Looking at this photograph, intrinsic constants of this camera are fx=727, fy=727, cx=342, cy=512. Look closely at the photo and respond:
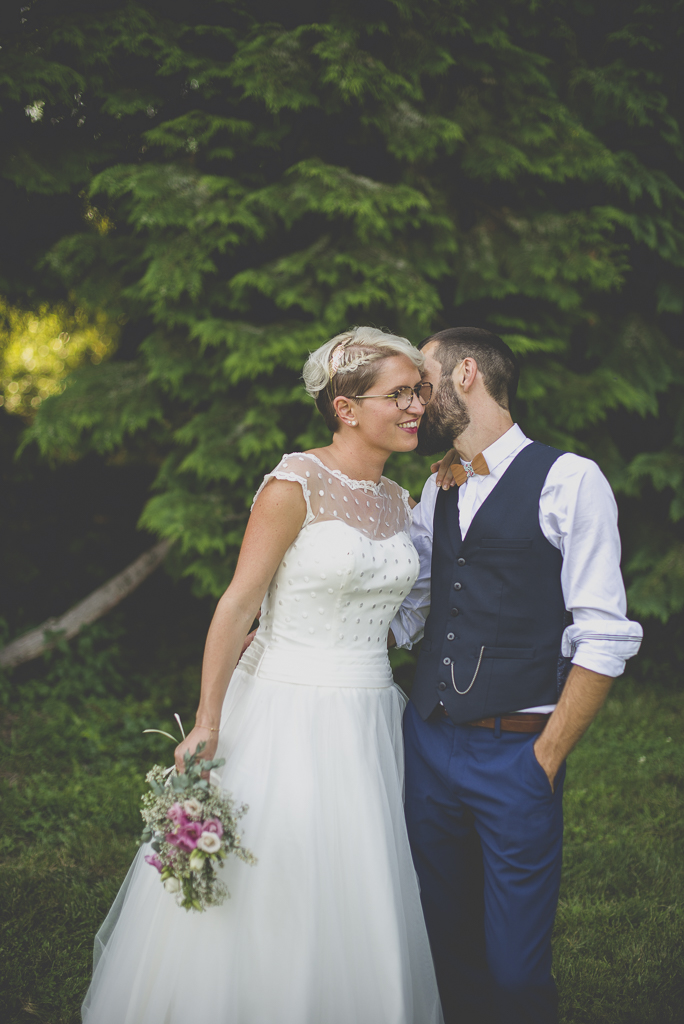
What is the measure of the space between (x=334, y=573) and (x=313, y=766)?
1.95ft

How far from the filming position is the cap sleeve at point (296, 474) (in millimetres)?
2303

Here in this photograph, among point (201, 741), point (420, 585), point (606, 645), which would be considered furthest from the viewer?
point (420, 585)

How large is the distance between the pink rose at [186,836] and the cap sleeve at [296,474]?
949 mm

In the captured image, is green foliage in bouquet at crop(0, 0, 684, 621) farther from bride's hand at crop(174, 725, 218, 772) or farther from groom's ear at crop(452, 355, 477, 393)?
bride's hand at crop(174, 725, 218, 772)

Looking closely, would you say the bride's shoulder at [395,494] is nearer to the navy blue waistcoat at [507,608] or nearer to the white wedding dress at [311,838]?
the white wedding dress at [311,838]

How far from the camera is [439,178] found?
16.6 ft

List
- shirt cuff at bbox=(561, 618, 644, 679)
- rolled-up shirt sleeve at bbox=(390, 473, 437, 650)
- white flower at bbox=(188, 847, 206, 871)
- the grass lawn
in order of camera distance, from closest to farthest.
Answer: white flower at bbox=(188, 847, 206, 871) → shirt cuff at bbox=(561, 618, 644, 679) → rolled-up shirt sleeve at bbox=(390, 473, 437, 650) → the grass lawn

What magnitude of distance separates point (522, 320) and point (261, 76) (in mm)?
2281

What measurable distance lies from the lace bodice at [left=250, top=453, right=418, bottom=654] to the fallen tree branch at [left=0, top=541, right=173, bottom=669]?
3377mm

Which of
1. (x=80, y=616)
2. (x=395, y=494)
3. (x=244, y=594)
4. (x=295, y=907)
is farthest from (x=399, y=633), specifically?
(x=80, y=616)

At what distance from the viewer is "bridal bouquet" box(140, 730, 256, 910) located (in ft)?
6.08

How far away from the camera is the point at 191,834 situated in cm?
186

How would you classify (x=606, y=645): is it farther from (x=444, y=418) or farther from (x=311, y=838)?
(x=311, y=838)

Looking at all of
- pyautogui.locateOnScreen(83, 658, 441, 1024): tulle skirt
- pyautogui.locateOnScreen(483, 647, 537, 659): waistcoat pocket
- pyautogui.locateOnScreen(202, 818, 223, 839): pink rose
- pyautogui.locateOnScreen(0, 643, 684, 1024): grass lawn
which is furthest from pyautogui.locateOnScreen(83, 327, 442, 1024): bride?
pyautogui.locateOnScreen(0, 643, 684, 1024): grass lawn
